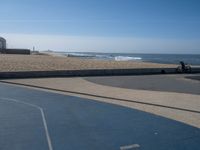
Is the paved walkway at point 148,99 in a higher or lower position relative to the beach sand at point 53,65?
lower

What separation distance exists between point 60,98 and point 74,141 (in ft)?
22.0

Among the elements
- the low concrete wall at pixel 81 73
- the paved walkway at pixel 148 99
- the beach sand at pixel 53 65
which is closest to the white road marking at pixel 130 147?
the paved walkway at pixel 148 99

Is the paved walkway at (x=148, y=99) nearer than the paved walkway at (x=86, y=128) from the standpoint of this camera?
No

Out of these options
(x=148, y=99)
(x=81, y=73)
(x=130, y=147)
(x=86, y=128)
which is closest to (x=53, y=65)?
(x=81, y=73)

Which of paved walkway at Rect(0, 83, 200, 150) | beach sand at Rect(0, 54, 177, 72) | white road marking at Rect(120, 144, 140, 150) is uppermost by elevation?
beach sand at Rect(0, 54, 177, 72)

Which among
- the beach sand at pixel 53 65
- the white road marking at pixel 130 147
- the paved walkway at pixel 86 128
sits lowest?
the paved walkway at pixel 86 128

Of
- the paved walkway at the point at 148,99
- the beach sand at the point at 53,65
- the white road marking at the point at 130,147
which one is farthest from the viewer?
the beach sand at the point at 53,65

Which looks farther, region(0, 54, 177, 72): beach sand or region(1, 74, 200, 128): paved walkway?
region(0, 54, 177, 72): beach sand

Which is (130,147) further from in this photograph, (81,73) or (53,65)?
(53,65)

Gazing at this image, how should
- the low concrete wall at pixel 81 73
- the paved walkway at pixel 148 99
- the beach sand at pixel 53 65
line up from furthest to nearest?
1. the beach sand at pixel 53 65
2. the low concrete wall at pixel 81 73
3. the paved walkway at pixel 148 99

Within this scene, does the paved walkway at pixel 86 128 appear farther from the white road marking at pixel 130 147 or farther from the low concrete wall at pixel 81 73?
the low concrete wall at pixel 81 73

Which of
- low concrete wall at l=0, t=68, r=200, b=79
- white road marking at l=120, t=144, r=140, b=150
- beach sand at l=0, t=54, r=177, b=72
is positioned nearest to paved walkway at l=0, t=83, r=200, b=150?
white road marking at l=120, t=144, r=140, b=150

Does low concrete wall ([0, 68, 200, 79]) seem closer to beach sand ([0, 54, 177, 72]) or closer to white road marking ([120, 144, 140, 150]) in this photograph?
beach sand ([0, 54, 177, 72])

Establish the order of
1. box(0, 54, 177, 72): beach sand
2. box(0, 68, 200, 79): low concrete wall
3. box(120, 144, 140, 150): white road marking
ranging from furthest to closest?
box(0, 54, 177, 72): beach sand < box(0, 68, 200, 79): low concrete wall < box(120, 144, 140, 150): white road marking
